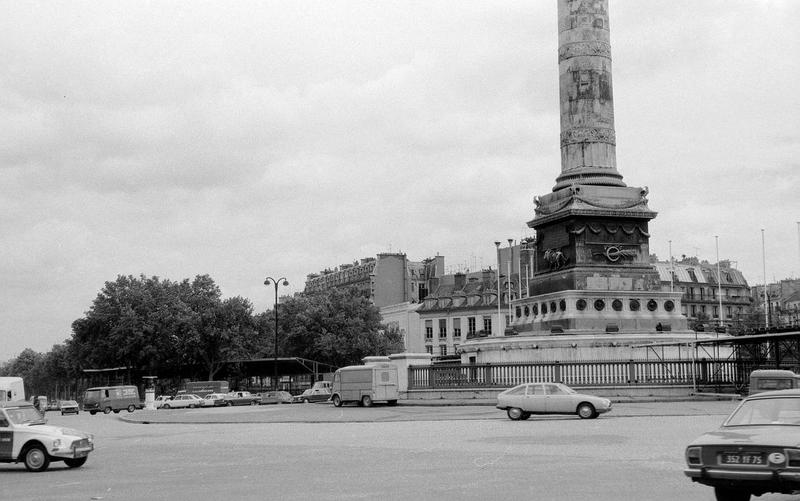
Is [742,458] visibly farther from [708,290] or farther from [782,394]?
[708,290]

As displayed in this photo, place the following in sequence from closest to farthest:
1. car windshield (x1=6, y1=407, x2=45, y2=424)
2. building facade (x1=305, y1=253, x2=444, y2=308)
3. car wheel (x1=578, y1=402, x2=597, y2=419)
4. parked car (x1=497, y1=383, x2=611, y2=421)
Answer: car windshield (x1=6, y1=407, x2=45, y2=424) → car wheel (x1=578, y1=402, x2=597, y2=419) → parked car (x1=497, y1=383, x2=611, y2=421) → building facade (x1=305, y1=253, x2=444, y2=308)

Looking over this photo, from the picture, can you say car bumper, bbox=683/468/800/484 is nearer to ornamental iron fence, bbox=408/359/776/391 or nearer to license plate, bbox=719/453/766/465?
license plate, bbox=719/453/766/465

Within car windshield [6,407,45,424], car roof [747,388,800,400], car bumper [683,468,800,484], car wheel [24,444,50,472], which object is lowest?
car wheel [24,444,50,472]

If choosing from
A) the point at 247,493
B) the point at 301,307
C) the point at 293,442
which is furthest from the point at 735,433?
the point at 301,307

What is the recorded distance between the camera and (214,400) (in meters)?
66.3

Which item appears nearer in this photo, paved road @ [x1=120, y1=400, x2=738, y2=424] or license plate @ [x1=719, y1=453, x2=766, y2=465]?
license plate @ [x1=719, y1=453, x2=766, y2=465]

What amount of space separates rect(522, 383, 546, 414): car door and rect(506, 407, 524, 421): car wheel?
0.19 m

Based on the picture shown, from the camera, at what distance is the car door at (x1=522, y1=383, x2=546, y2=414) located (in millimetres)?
30047

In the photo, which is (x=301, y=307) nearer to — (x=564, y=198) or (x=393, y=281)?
(x=393, y=281)

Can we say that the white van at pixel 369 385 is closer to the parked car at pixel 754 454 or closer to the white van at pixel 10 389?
the white van at pixel 10 389

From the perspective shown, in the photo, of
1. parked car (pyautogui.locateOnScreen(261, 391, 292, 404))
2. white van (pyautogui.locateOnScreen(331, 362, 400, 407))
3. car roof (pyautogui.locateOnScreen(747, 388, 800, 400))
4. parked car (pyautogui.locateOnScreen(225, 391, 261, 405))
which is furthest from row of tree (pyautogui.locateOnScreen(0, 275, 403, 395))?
car roof (pyautogui.locateOnScreen(747, 388, 800, 400))

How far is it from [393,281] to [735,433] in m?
122

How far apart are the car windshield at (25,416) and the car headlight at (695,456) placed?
42.5 feet

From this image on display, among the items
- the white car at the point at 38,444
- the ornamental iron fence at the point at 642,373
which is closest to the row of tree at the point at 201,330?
the ornamental iron fence at the point at 642,373
